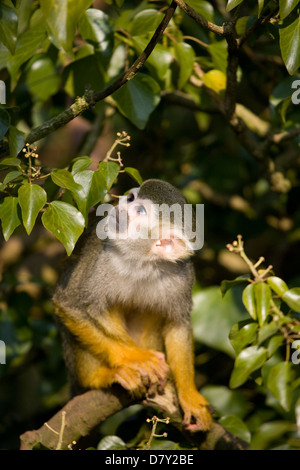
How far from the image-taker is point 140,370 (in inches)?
109

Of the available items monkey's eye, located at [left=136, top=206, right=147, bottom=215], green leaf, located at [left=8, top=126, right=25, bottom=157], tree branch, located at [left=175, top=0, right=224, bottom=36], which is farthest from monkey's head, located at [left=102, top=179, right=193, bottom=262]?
tree branch, located at [left=175, top=0, right=224, bottom=36]

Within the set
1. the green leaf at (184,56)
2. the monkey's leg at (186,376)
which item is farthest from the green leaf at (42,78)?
the monkey's leg at (186,376)

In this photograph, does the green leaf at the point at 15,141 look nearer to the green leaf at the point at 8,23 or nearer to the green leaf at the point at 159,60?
the green leaf at the point at 8,23

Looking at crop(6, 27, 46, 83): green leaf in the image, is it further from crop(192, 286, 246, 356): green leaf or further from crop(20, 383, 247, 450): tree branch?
crop(192, 286, 246, 356): green leaf

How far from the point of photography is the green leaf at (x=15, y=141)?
7.36 feet

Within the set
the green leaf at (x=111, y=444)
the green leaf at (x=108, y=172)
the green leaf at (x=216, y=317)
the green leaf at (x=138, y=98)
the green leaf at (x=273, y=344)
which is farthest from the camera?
the green leaf at (x=216, y=317)

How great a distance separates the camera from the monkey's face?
2.59m

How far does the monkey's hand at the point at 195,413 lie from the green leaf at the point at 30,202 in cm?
131

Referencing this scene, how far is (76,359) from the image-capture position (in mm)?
3066

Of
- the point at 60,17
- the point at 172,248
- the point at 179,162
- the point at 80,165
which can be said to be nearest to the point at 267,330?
the point at 172,248

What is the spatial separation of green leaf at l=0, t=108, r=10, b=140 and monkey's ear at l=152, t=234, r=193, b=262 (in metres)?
0.82
